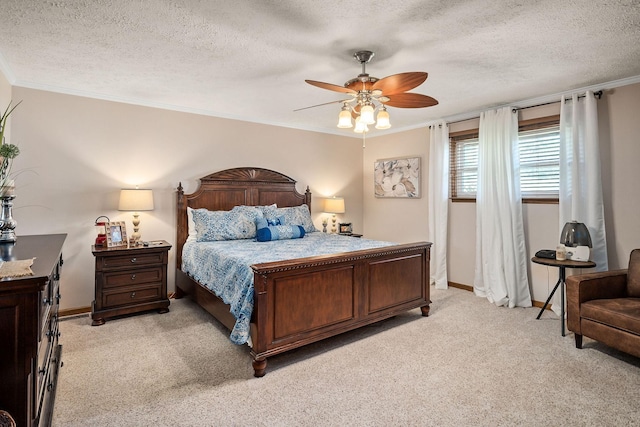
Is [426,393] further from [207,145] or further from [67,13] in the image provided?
[207,145]

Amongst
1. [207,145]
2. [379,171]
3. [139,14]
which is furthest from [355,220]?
[139,14]

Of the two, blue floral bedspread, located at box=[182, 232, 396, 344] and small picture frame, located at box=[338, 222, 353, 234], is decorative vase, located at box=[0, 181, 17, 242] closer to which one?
blue floral bedspread, located at box=[182, 232, 396, 344]

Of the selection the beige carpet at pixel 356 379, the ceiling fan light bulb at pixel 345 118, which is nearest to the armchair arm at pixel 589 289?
the beige carpet at pixel 356 379

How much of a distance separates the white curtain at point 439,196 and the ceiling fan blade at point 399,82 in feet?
8.41

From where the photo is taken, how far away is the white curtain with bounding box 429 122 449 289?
15.7 ft

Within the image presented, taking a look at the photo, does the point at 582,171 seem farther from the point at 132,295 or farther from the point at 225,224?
the point at 132,295

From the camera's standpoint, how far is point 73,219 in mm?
3668

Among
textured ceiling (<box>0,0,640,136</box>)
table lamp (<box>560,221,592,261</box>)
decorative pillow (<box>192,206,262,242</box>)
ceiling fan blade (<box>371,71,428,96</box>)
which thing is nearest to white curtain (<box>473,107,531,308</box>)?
textured ceiling (<box>0,0,640,136</box>)

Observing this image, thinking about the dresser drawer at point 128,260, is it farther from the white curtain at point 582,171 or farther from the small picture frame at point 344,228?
the white curtain at point 582,171

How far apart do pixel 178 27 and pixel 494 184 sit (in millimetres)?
3785

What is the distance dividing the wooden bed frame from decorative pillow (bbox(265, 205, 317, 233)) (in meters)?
1.01

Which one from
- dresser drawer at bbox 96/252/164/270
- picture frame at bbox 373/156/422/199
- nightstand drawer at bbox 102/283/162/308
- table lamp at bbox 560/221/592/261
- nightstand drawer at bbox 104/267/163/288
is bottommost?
nightstand drawer at bbox 102/283/162/308

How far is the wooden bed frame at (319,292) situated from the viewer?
2490 mm

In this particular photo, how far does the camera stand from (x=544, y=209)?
3922mm
